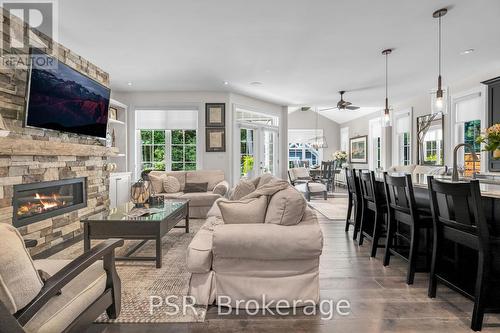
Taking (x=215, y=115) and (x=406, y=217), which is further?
(x=215, y=115)

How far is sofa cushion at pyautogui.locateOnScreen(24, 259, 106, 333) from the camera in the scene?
1.32 meters

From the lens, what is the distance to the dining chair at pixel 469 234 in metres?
1.87

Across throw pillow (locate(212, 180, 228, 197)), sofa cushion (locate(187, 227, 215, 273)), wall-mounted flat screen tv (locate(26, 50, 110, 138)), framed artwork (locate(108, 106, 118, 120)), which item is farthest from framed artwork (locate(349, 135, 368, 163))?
sofa cushion (locate(187, 227, 215, 273))

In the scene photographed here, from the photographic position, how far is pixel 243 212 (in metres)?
2.47

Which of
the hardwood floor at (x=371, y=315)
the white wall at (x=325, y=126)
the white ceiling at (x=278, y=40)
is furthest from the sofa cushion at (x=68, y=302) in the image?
the white wall at (x=325, y=126)

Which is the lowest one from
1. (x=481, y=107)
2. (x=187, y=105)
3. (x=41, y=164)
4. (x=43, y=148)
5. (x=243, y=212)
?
(x=243, y=212)

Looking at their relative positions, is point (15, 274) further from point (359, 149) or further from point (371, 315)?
point (359, 149)

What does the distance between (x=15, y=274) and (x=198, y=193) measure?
4429mm

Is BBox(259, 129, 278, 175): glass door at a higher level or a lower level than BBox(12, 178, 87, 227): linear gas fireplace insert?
higher

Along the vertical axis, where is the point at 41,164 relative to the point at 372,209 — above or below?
above

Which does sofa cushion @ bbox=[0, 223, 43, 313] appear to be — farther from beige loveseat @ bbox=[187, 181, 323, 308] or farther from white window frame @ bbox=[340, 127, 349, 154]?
white window frame @ bbox=[340, 127, 349, 154]

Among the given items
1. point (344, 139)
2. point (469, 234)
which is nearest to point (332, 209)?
point (469, 234)

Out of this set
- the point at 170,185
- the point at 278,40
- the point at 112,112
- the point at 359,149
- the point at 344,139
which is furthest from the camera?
the point at 344,139

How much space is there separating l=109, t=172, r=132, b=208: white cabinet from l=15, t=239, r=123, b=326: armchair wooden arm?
4.12 metres
